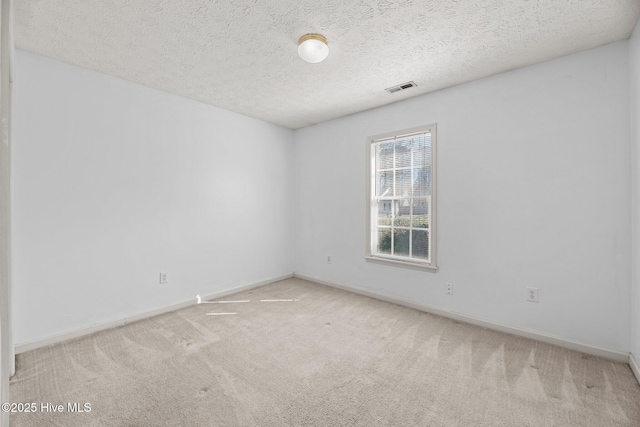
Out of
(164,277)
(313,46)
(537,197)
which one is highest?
(313,46)

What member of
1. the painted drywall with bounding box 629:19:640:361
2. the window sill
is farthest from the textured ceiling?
the window sill

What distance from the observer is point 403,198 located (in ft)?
12.1

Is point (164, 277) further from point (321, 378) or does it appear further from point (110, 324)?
point (321, 378)

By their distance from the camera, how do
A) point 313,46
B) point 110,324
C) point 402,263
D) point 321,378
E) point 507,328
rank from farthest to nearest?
1. point 402,263
2. point 110,324
3. point 507,328
4. point 313,46
5. point 321,378

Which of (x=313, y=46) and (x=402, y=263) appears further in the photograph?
(x=402, y=263)

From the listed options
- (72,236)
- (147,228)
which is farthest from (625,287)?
(72,236)

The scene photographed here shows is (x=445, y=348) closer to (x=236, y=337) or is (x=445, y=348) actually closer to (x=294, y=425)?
(x=294, y=425)

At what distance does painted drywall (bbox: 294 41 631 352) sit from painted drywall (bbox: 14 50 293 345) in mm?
2250

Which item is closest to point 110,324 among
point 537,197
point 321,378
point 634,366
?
point 321,378

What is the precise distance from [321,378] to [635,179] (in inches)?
111

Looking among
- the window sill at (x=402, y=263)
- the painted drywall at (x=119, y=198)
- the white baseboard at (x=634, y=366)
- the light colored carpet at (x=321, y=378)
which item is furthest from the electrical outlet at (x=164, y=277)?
the white baseboard at (x=634, y=366)

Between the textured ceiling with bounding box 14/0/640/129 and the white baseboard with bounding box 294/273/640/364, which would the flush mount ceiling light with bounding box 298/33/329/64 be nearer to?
the textured ceiling with bounding box 14/0/640/129

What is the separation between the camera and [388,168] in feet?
12.6

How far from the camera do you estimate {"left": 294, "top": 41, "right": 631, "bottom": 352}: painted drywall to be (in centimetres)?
234
